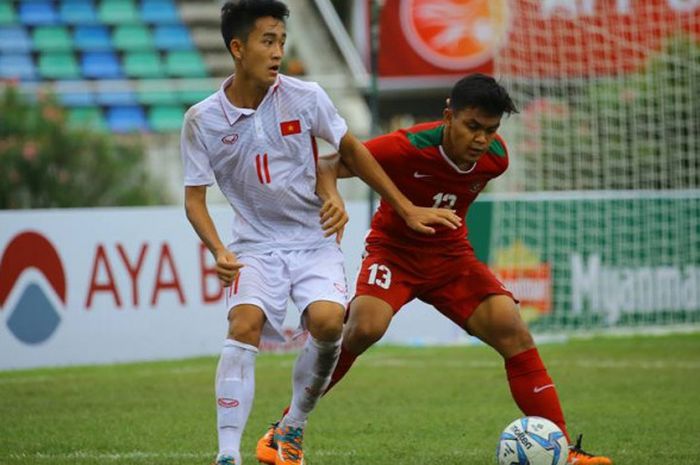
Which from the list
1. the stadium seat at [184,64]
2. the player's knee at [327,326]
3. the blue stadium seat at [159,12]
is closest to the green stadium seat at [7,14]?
the blue stadium seat at [159,12]

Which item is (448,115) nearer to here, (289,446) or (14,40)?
(289,446)

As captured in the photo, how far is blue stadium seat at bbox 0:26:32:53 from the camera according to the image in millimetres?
23938

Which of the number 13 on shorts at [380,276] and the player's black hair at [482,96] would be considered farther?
the number 13 on shorts at [380,276]

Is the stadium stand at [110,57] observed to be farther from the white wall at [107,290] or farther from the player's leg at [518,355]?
the player's leg at [518,355]

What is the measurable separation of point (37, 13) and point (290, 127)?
763 inches

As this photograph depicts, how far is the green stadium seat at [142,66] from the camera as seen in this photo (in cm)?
2433

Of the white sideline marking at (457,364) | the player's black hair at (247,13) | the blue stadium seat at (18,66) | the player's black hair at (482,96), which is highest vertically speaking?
the blue stadium seat at (18,66)

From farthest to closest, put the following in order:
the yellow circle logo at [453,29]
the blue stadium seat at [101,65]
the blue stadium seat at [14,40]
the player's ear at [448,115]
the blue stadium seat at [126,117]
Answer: the blue stadium seat at [101,65] → the blue stadium seat at [14,40] → the blue stadium seat at [126,117] → the yellow circle logo at [453,29] → the player's ear at [448,115]

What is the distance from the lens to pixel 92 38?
973 inches

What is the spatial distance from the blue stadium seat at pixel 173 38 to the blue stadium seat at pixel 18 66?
2.36m

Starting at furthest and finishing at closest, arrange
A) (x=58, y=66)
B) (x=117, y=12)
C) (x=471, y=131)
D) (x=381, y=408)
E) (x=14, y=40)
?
(x=117, y=12) < (x=14, y=40) < (x=58, y=66) < (x=381, y=408) < (x=471, y=131)

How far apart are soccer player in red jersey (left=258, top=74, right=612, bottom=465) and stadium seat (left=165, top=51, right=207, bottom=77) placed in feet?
56.8

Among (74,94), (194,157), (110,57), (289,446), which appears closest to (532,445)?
(289,446)

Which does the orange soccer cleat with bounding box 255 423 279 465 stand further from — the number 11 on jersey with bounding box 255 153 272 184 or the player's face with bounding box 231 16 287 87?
the player's face with bounding box 231 16 287 87
